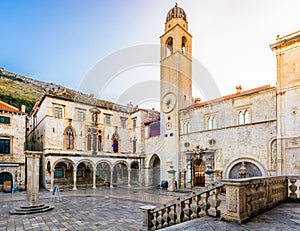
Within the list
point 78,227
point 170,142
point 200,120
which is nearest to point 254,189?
point 78,227

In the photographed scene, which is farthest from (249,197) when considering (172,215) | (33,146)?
(33,146)

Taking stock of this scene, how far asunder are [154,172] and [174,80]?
40.7ft

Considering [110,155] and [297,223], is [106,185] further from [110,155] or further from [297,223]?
[297,223]

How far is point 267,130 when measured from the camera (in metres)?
16.0

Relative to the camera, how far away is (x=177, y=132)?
23391 millimetres

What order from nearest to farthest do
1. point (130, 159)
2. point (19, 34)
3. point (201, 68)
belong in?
→ 1. point (19, 34)
2. point (201, 68)
3. point (130, 159)

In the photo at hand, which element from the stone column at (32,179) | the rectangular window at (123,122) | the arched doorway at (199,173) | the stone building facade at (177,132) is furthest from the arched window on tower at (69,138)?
the arched doorway at (199,173)

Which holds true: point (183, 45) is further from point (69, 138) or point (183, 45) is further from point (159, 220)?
point (159, 220)

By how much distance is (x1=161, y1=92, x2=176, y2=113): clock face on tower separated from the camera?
23941mm

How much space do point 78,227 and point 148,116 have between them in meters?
21.4

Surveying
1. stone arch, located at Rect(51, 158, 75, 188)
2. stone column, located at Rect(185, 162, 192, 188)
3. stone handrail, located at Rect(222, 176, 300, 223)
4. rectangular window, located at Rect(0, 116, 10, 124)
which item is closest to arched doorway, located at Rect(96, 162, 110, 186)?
stone arch, located at Rect(51, 158, 75, 188)

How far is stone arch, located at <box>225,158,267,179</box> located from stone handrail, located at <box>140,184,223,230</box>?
40.3 ft

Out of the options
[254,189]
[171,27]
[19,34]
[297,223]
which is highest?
[171,27]

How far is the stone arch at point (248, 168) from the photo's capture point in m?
16.2
